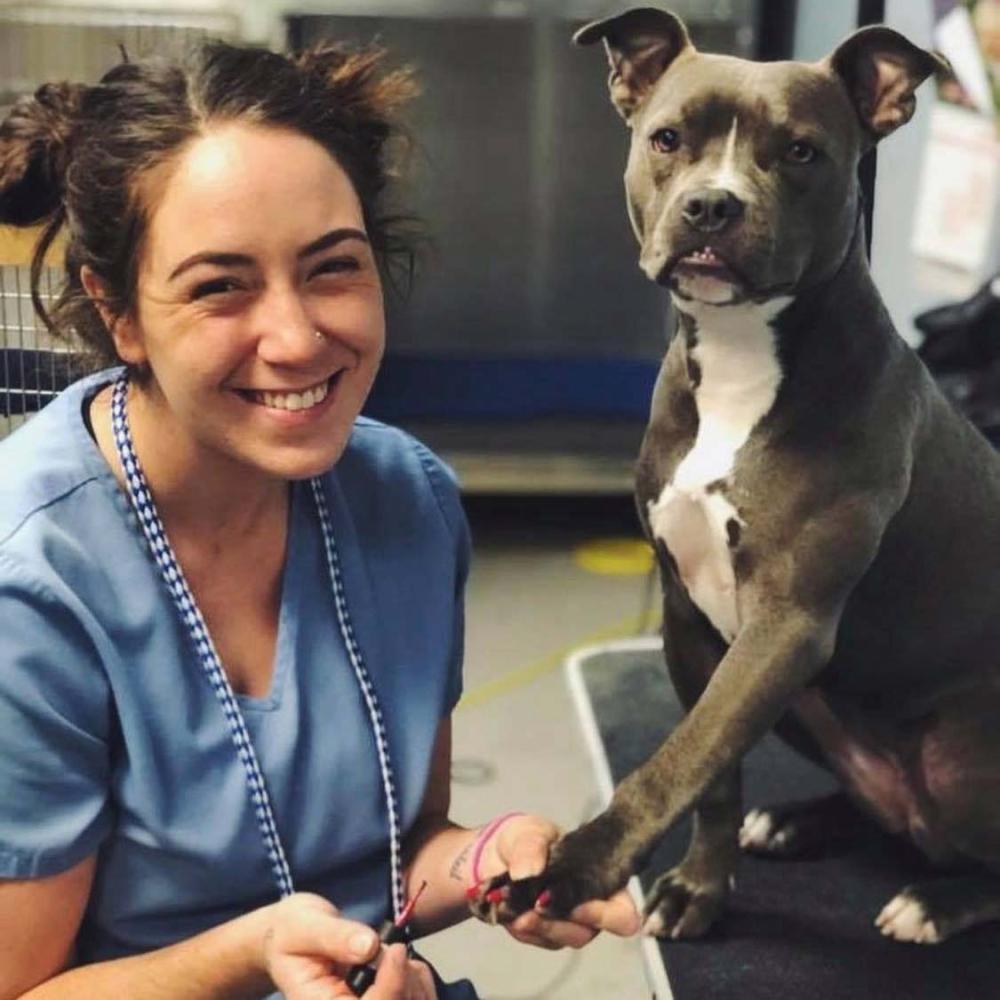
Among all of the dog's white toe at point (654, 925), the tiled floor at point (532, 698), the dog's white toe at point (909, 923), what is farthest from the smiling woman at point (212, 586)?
the tiled floor at point (532, 698)

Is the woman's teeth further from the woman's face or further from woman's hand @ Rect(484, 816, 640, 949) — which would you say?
woman's hand @ Rect(484, 816, 640, 949)

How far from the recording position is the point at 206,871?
3.51 ft

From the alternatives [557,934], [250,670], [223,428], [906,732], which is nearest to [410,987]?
[557,934]

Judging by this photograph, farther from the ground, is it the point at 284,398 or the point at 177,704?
the point at 284,398

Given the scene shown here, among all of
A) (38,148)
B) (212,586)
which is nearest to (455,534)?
(212,586)

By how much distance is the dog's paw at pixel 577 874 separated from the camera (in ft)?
3.49

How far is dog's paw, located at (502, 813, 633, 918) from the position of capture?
3.49 ft

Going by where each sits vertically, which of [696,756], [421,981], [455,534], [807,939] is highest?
[455,534]

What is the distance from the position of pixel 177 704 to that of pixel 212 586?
10cm

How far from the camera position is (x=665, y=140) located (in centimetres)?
116

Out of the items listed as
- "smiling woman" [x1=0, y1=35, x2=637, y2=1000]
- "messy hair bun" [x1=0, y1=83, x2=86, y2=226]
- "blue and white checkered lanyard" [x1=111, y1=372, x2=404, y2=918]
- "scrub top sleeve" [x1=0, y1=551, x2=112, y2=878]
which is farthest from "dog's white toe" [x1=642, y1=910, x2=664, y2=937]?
"messy hair bun" [x1=0, y1=83, x2=86, y2=226]

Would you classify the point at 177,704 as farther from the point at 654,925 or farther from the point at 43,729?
the point at 654,925

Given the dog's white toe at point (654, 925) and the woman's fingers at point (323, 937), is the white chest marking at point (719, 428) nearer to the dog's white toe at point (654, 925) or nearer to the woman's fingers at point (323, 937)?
the dog's white toe at point (654, 925)

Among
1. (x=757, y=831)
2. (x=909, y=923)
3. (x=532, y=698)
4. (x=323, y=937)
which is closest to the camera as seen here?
(x=323, y=937)
